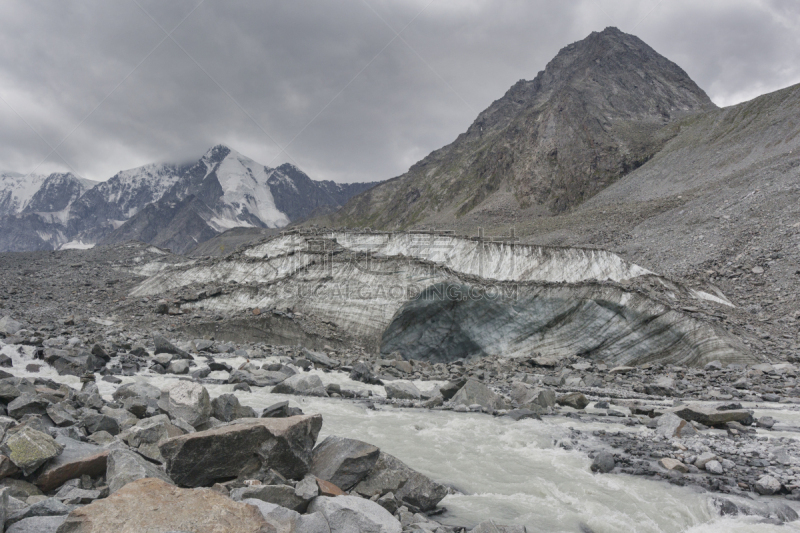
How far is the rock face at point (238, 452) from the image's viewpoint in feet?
15.2

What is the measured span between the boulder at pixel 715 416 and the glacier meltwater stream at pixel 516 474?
1764mm

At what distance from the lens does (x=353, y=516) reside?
3973 millimetres

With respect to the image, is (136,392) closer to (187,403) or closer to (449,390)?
(187,403)

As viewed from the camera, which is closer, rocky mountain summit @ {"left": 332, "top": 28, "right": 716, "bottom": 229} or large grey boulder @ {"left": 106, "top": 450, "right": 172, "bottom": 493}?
large grey boulder @ {"left": 106, "top": 450, "right": 172, "bottom": 493}

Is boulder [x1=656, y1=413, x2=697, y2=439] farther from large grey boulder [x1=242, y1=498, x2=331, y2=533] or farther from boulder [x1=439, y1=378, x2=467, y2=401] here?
large grey boulder [x1=242, y1=498, x2=331, y2=533]

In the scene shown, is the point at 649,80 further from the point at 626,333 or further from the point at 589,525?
the point at 589,525

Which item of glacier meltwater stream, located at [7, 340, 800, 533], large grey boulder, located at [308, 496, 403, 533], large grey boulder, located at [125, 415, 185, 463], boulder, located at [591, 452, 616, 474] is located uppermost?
large grey boulder, located at [125, 415, 185, 463]

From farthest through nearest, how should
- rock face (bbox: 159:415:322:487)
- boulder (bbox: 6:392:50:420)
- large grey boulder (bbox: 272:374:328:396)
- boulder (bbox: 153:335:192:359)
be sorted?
boulder (bbox: 153:335:192:359) → large grey boulder (bbox: 272:374:328:396) → boulder (bbox: 6:392:50:420) → rock face (bbox: 159:415:322:487)

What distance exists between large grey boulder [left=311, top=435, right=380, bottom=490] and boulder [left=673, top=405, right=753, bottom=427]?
818 centimetres

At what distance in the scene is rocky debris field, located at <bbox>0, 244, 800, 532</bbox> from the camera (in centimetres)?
386

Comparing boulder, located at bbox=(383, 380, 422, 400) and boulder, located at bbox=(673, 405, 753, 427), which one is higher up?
boulder, located at bbox=(673, 405, 753, 427)

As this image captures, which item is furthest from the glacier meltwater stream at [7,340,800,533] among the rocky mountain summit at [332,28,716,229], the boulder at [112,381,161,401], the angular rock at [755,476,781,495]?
the rocky mountain summit at [332,28,716,229]

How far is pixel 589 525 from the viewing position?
5.51 m

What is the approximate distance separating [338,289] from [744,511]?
21.6m
